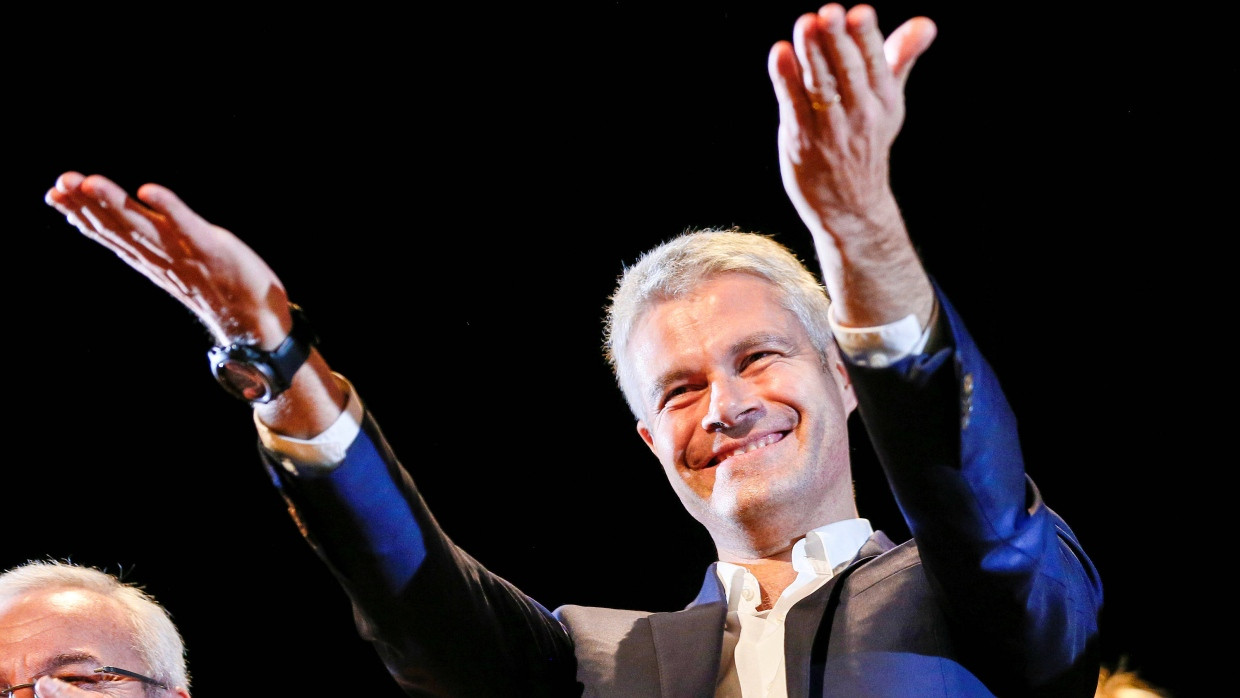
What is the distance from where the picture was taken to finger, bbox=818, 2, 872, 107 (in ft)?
3.87

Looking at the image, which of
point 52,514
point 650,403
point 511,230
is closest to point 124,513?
point 52,514

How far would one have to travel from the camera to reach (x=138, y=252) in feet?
4.41

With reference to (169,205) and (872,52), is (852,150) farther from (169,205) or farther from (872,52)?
(169,205)

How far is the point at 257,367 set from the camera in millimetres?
1340

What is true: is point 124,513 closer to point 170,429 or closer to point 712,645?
point 170,429

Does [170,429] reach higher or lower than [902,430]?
lower

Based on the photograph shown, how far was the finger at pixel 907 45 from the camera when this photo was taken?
4.07 ft

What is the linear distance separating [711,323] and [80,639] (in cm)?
146

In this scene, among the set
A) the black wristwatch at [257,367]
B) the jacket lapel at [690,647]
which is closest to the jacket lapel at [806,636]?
the jacket lapel at [690,647]

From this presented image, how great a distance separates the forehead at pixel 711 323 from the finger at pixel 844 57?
75 cm

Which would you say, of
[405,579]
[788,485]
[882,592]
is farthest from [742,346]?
[405,579]

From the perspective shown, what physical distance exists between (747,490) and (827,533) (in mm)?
166

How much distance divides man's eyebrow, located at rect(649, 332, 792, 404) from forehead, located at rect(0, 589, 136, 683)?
4.25ft

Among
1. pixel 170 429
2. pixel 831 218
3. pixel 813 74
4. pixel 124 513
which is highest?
pixel 813 74
